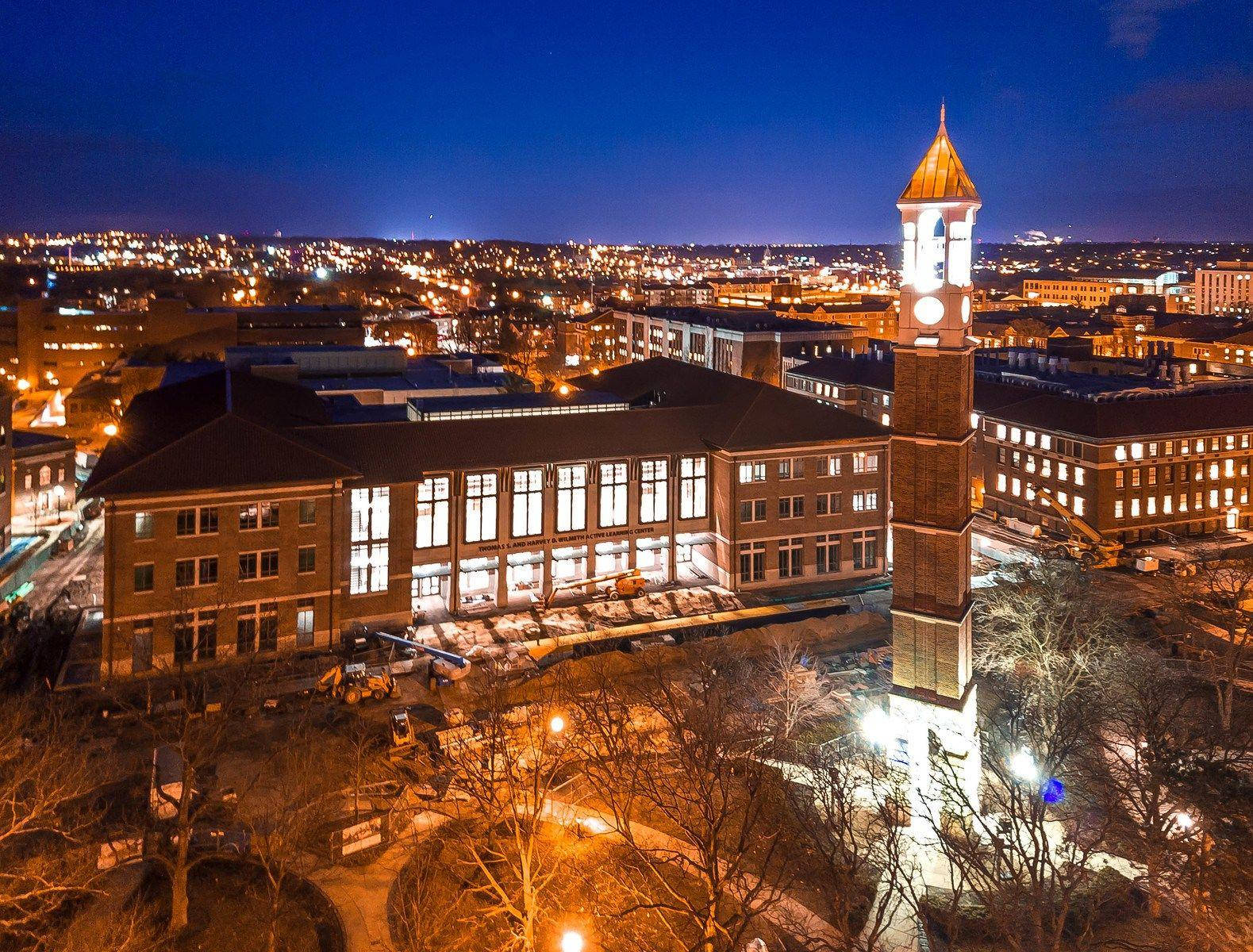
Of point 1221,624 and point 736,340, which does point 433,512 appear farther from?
point 736,340

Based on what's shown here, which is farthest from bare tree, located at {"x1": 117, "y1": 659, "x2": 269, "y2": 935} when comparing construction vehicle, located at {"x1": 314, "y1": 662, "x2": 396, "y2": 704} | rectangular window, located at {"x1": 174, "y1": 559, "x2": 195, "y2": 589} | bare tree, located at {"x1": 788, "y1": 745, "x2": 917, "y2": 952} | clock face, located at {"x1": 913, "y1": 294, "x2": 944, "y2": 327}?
clock face, located at {"x1": 913, "y1": 294, "x2": 944, "y2": 327}

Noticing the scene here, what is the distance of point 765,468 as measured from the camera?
180 feet

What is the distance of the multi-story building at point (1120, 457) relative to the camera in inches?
→ 2736

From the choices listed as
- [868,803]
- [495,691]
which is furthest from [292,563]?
[868,803]

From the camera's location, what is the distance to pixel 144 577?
4181cm

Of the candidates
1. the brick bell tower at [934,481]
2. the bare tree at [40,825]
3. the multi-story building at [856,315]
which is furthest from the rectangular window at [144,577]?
the multi-story building at [856,315]

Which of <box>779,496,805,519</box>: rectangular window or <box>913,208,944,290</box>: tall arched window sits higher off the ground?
<box>913,208,944,290</box>: tall arched window

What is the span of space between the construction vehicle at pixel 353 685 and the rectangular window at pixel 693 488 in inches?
861

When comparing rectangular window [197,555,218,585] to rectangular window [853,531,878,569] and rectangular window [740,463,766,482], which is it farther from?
rectangular window [853,531,878,569]

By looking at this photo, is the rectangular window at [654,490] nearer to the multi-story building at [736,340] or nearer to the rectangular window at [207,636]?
the rectangular window at [207,636]

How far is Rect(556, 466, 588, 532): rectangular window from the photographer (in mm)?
52750

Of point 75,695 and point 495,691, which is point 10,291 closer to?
point 75,695

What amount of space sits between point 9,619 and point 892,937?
3930 cm

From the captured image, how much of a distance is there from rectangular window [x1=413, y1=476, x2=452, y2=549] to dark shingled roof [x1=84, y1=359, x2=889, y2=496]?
3.61 feet
